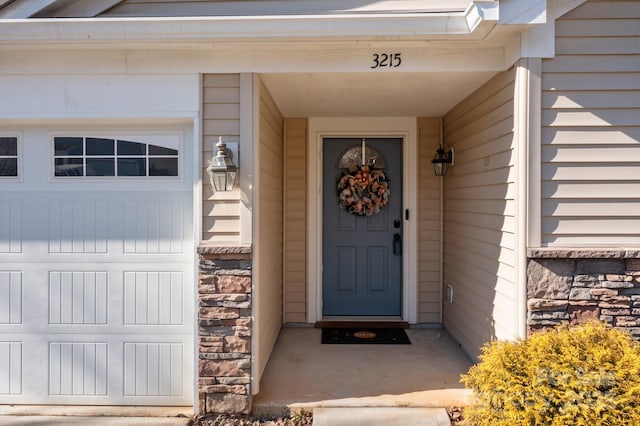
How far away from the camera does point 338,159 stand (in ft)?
14.6

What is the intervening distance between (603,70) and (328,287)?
2.97 metres

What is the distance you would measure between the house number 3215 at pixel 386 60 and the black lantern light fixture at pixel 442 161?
1.47 metres

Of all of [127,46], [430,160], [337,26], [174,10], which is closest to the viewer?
[337,26]

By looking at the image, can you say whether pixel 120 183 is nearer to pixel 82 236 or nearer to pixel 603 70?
pixel 82 236

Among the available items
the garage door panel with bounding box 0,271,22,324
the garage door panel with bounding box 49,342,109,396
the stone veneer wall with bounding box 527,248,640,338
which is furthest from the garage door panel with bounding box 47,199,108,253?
the stone veneer wall with bounding box 527,248,640,338

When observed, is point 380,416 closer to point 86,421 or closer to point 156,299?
point 156,299

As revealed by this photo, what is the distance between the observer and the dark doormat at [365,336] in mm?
3896

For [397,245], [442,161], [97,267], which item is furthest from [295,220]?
[97,267]

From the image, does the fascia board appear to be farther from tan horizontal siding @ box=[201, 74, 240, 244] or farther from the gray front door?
the gray front door

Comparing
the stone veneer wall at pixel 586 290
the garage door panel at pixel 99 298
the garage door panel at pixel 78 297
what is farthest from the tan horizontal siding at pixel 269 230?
the stone veneer wall at pixel 586 290

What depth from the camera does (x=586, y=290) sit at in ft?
8.68

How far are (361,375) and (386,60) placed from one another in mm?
2252

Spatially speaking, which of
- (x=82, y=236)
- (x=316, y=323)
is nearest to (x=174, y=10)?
(x=82, y=236)

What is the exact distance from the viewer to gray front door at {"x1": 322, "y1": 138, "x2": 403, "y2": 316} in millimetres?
4430
